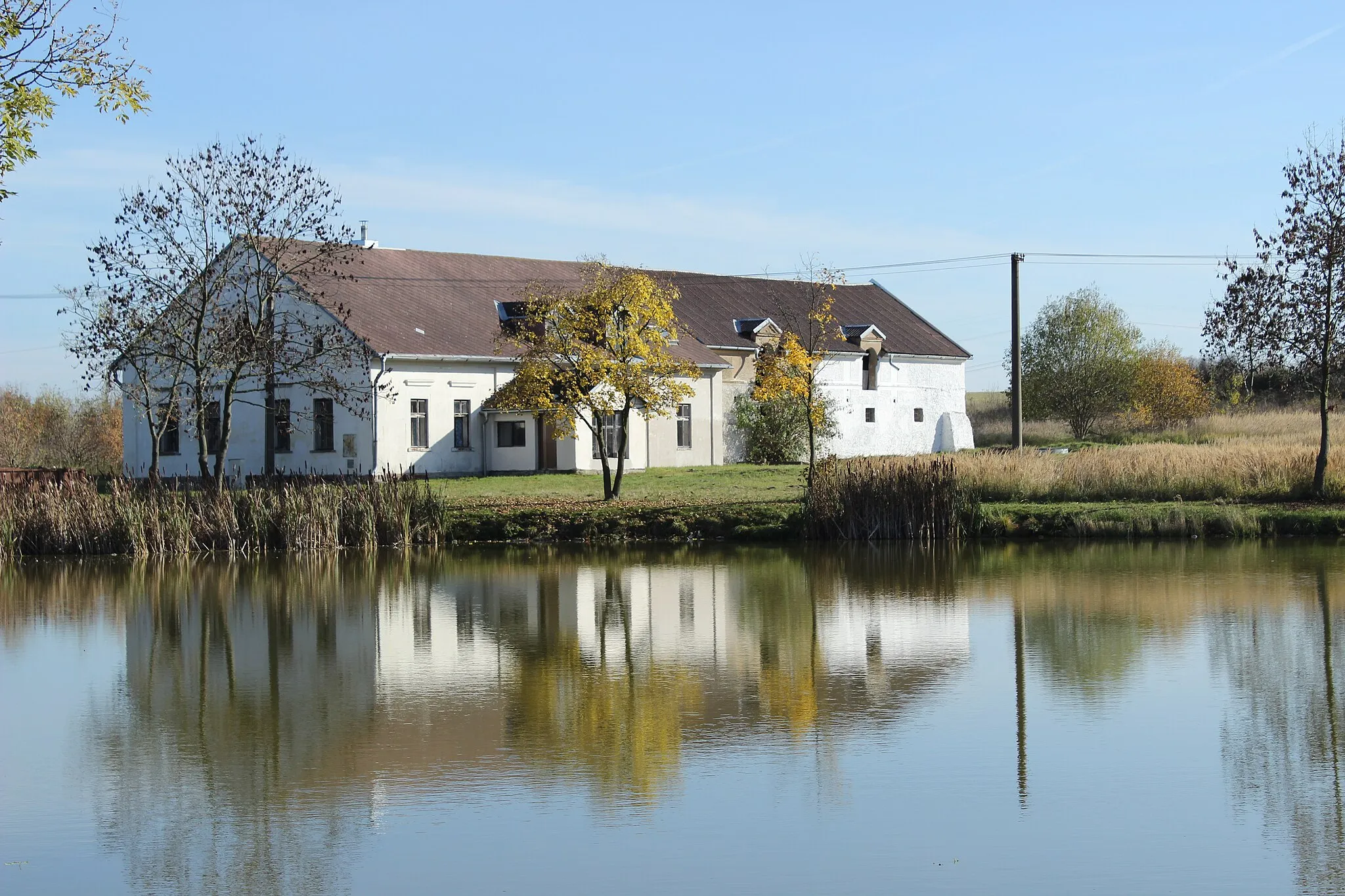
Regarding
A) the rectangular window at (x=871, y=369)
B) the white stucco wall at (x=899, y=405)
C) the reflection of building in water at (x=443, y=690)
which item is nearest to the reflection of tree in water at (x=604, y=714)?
the reflection of building in water at (x=443, y=690)

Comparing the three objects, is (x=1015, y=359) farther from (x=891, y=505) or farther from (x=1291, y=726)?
(x=1291, y=726)

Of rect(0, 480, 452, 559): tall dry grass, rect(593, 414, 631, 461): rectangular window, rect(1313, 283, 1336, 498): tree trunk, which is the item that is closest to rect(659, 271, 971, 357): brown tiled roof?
rect(593, 414, 631, 461): rectangular window

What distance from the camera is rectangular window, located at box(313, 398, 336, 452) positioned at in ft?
125

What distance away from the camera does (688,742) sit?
938 cm

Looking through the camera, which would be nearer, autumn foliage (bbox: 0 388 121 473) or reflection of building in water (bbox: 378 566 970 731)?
reflection of building in water (bbox: 378 566 970 731)

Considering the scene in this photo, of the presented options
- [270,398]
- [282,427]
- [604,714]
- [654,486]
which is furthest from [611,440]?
[604,714]

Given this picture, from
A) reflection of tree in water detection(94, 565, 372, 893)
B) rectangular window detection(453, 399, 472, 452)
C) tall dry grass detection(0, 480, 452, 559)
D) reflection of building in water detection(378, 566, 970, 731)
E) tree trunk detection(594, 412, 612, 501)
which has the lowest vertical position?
reflection of tree in water detection(94, 565, 372, 893)

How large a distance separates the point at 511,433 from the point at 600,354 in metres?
7.90

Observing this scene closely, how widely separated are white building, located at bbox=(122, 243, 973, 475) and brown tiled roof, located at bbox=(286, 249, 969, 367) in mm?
57

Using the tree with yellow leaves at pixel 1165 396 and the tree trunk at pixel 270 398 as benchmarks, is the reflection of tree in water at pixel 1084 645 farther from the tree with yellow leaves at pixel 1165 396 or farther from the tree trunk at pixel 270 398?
the tree with yellow leaves at pixel 1165 396

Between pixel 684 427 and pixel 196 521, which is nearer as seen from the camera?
pixel 196 521

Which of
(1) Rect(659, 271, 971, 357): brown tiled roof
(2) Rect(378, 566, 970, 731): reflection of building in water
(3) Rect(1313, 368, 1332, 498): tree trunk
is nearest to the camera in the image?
(2) Rect(378, 566, 970, 731): reflection of building in water

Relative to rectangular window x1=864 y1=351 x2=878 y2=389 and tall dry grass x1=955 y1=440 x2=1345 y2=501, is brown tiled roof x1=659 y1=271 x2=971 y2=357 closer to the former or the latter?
rectangular window x1=864 y1=351 x2=878 y2=389

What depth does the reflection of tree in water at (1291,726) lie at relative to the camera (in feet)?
23.8
